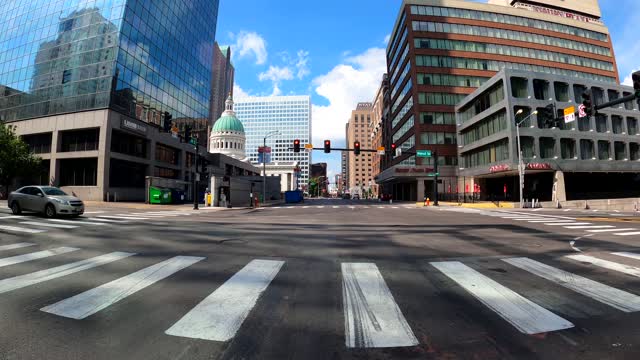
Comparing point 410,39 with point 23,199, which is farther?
point 410,39

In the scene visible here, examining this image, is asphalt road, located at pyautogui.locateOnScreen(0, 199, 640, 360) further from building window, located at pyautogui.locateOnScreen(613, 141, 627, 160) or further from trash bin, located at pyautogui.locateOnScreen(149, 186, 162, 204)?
building window, located at pyautogui.locateOnScreen(613, 141, 627, 160)

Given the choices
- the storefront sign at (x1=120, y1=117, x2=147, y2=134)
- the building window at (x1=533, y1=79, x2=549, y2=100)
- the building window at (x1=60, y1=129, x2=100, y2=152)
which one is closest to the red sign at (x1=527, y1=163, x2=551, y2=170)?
the building window at (x1=533, y1=79, x2=549, y2=100)

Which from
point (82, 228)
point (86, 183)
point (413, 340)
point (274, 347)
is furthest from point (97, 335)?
point (86, 183)

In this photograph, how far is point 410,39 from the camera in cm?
5572

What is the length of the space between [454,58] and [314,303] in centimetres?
6146

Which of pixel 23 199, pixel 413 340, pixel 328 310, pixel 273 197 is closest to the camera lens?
pixel 413 340

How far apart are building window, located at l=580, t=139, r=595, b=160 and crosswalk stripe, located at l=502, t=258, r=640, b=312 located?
1772 inches

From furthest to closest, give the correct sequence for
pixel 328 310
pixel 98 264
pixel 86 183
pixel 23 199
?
pixel 86 183
pixel 23 199
pixel 98 264
pixel 328 310

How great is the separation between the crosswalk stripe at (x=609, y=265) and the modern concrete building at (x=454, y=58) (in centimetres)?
4585

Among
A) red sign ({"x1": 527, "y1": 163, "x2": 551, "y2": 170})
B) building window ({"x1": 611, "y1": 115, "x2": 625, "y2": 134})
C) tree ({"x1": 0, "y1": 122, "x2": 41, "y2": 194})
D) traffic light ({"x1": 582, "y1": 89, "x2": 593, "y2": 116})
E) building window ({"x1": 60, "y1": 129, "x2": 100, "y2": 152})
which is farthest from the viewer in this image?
building window ({"x1": 611, "y1": 115, "x2": 625, "y2": 134})

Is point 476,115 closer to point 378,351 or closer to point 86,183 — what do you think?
point 378,351

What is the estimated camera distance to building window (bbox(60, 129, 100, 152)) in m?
38.3

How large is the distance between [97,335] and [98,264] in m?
3.55

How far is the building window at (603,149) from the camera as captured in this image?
4069 centimetres
